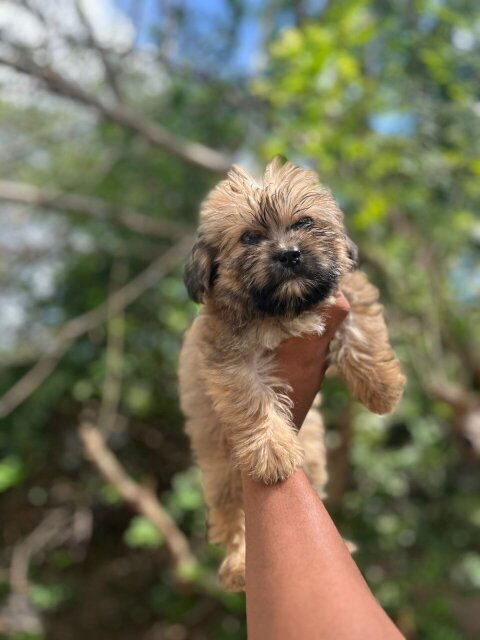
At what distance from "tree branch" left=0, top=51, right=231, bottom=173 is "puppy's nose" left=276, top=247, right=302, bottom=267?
11.1 ft

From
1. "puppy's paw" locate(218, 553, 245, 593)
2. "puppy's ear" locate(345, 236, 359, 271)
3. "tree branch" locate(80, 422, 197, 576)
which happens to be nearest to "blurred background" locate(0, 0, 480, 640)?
"tree branch" locate(80, 422, 197, 576)

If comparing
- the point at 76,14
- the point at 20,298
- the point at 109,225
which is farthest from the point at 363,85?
the point at 20,298

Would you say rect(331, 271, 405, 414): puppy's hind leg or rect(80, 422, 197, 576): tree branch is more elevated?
rect(331, 271, 405, 414): puppy's hind leg

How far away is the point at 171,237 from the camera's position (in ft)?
19.3

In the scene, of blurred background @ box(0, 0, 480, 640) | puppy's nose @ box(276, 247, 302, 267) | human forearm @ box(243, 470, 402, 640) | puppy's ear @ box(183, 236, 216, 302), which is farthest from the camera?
blurred background @ box(0, 0, 480, 640)

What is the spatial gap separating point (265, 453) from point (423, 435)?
3608mm

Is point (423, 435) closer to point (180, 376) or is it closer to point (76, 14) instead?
point (180, 376)

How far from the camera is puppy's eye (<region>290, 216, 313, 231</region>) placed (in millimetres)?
1996

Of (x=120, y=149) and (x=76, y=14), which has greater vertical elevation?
(x=76, y=14)

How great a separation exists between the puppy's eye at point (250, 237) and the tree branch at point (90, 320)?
3.47 metres

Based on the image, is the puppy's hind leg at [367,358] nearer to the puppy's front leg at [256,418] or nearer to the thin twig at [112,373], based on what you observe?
the puppy's front leg at [256,418]

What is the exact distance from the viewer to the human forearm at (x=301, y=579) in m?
1.29

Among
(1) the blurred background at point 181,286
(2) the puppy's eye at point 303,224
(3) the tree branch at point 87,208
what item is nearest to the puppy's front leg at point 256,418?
(2) the puppy's eye at point 303,224

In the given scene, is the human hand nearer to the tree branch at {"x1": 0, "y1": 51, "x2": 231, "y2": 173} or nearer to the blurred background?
the blurred background
